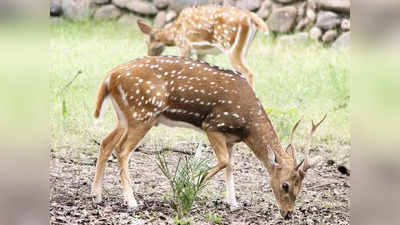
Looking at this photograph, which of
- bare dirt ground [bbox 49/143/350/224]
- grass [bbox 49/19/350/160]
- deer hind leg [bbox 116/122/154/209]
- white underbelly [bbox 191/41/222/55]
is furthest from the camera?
white underbelly [bbox 191/41/222/55]

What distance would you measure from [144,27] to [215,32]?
1.50 ft

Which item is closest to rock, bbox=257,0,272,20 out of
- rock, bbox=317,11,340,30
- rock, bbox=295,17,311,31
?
rock, bbox=295,17,311,31

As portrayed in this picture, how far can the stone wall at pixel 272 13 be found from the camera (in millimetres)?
4035

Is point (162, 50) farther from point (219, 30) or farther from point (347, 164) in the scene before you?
point (347, 164)

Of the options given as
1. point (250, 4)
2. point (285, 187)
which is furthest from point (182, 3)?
point (285, 187)

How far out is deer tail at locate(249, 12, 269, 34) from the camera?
4082 mm

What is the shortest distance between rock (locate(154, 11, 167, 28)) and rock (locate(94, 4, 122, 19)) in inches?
9.3

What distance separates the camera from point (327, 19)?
409cm

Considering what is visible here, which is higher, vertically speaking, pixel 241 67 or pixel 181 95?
pixel 241 67

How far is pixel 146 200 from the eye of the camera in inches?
153

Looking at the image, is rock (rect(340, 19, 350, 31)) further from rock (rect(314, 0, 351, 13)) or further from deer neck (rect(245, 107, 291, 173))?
deer neck (rect(245, 107, 291, 173))

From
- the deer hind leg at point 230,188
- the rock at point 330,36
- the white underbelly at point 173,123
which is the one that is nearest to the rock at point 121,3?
the white underbelly at point 173,123

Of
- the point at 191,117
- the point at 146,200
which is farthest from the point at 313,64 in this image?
the point at 146,200

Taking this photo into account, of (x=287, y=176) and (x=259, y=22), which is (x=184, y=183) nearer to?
(x=287, y=176)
